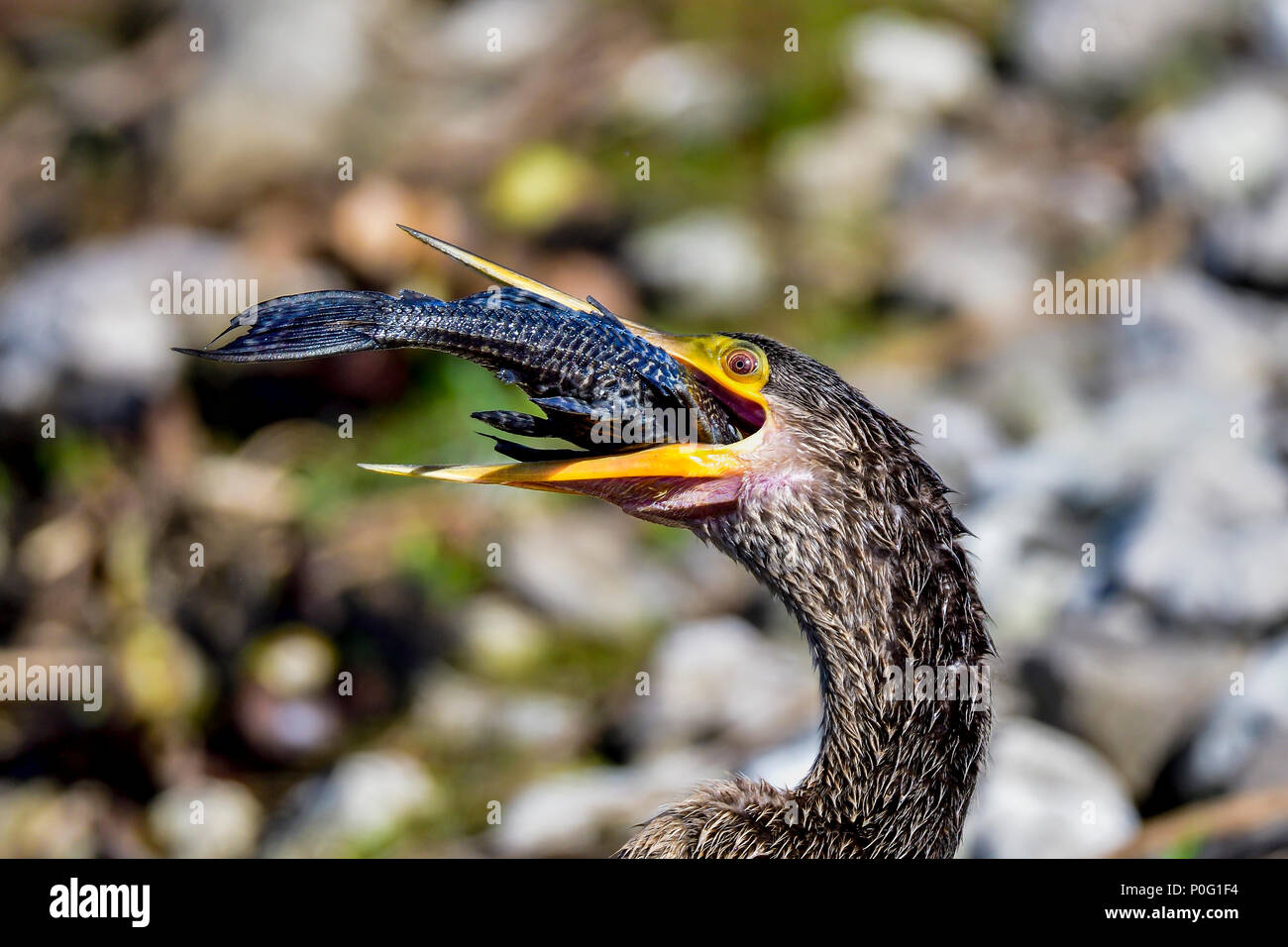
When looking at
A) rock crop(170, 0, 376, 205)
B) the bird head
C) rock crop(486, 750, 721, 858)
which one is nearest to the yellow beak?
the bird head

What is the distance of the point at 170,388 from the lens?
7.02 m

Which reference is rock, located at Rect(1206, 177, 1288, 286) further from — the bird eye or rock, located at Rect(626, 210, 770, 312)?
the bird eye

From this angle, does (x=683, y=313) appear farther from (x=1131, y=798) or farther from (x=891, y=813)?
(x=891, y=813)

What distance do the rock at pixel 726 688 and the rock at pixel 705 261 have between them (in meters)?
2.25

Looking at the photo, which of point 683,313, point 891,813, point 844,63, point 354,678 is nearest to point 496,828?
point 354,678

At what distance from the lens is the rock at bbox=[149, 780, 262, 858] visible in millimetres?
5242

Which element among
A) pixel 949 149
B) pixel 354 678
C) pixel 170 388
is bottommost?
pixel 354 678

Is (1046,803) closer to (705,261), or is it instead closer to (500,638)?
(500,638)

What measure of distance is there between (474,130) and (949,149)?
2588 millimetres

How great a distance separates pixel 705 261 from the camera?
7.64 meters

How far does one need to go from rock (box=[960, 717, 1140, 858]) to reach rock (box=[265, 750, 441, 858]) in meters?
1.95

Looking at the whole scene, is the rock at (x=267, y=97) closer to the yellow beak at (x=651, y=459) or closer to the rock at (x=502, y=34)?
the rock at (x=502, y=34)
